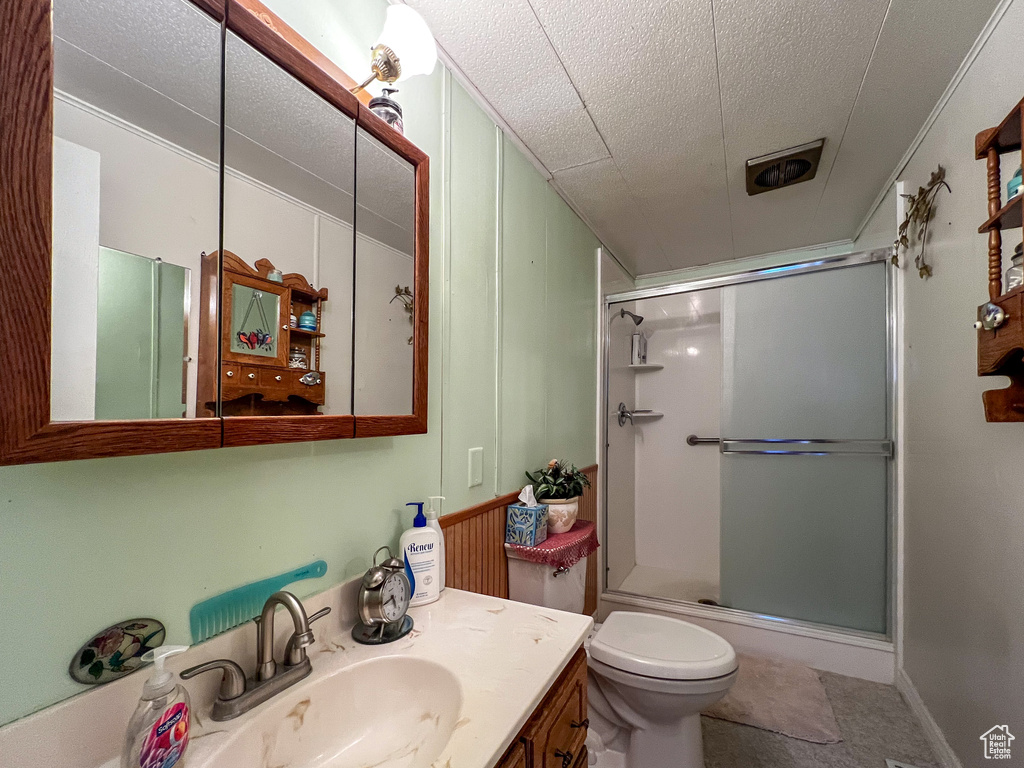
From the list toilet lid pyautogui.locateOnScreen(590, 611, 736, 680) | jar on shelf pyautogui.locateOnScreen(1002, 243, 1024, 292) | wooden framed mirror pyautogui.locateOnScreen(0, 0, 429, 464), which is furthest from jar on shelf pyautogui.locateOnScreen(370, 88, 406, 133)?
toilet lid pyautogui.locateOnScreen(590, 611, 736, 680)

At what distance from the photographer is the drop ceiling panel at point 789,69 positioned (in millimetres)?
1150

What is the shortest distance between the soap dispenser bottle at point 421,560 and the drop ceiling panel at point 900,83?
67.7 inches

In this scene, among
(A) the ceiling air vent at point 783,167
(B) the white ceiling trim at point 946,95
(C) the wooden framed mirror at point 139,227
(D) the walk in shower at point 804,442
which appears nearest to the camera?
(C) the wooden framed mirror at point 139,227

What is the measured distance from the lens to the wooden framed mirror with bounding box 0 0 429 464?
1.56 feet

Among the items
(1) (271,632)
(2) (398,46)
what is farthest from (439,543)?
(2) (398,46)

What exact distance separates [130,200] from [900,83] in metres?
1.95

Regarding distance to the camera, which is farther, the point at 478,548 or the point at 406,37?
the point at 478,548

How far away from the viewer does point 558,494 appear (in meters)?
1.62

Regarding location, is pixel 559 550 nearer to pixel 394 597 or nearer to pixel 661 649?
pixel 661 649

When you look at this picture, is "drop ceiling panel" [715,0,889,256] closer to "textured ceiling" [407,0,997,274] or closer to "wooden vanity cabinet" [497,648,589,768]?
"textured ceiling" [407,0,997,274]

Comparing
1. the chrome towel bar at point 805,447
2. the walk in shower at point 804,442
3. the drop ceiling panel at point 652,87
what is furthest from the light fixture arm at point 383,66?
the chrome towel bar at point 805,447

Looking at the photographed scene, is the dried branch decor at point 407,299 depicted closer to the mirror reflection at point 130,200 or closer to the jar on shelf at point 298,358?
the jar on shelf at point 298,358

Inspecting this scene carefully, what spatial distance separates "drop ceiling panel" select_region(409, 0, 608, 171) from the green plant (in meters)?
1.18

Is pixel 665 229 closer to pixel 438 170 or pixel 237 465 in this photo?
pixel 438 170
